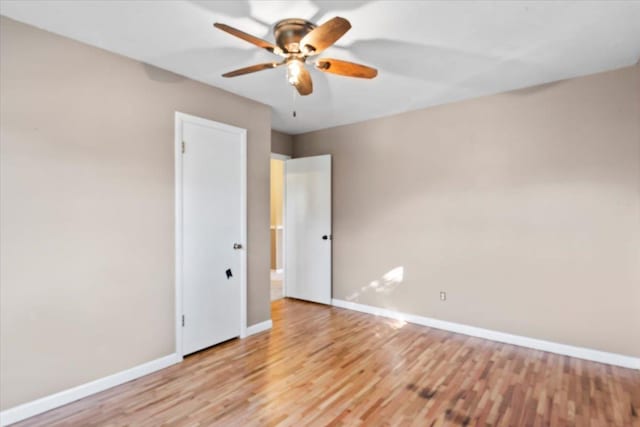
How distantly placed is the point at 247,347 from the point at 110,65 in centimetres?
277

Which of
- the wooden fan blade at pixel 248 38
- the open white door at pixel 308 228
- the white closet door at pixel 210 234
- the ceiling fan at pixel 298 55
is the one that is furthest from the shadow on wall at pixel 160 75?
the open white door at pixel 308 228

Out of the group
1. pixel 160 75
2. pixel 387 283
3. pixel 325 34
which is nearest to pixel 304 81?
pixel 325 34

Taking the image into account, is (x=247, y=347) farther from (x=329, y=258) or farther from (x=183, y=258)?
(x=329, y=258)

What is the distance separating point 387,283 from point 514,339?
1.48 meters

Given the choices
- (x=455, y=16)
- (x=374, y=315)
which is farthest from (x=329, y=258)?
(x=455, y=16)

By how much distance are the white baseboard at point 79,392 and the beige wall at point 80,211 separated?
4 cm

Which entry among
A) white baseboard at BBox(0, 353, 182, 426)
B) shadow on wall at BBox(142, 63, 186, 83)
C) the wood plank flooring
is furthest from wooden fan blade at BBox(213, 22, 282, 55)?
white baseboard at BBox(0, 353, 182, 426)

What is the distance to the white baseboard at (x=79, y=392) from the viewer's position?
2.06 m

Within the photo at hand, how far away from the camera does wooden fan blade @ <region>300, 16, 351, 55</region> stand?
5.29 feet

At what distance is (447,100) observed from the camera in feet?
11.9

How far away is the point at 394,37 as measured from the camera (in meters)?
2.29

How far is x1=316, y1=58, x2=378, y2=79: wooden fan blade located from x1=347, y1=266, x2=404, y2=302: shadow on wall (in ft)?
8.64

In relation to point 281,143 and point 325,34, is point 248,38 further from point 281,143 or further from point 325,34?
point 281,143

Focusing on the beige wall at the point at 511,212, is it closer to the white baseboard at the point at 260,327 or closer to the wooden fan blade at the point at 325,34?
the white baseboard at the point at 260,327
